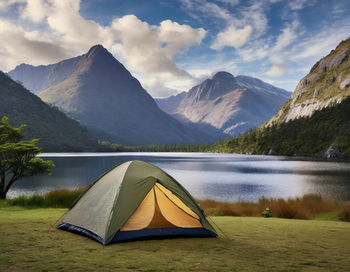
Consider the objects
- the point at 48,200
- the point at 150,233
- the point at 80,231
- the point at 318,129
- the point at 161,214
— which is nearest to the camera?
the point at 150,233

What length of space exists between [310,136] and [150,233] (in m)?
148

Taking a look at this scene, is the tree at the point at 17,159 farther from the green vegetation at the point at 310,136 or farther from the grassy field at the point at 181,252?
the green vegetation at the point at 310,136

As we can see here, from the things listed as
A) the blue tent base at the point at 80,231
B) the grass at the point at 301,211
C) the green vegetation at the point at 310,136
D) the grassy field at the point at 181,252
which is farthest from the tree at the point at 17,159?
the green vegetation at the point at 310,136

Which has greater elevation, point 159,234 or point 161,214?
point 161,214

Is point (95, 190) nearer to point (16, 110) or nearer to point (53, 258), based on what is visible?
point (53, 258)

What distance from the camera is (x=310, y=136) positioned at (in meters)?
141

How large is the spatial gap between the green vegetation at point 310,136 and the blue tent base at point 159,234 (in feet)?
392

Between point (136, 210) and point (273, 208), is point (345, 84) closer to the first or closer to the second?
point (273, 208)

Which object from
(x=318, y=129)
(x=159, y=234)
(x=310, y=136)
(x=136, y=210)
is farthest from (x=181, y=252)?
(x=318, y=129)

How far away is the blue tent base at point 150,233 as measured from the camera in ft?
28.3

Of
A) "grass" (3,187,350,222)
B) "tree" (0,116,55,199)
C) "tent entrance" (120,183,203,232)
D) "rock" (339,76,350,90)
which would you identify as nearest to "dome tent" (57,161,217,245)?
"tent entrance" (120,183,203,232)

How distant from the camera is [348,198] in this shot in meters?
30.4

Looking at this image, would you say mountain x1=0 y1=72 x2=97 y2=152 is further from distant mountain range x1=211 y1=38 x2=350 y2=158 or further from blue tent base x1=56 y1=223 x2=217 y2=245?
blue tent base x1=56 y1=223 x2=217 y2=245

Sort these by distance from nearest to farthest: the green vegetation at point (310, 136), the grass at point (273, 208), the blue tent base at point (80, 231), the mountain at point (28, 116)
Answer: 1. the blue tent base at point (80, 231)
2. the grass at point (273, 208)
3. the green vegetation at point (310, 136)
4. the mountain at point (28, 116)
